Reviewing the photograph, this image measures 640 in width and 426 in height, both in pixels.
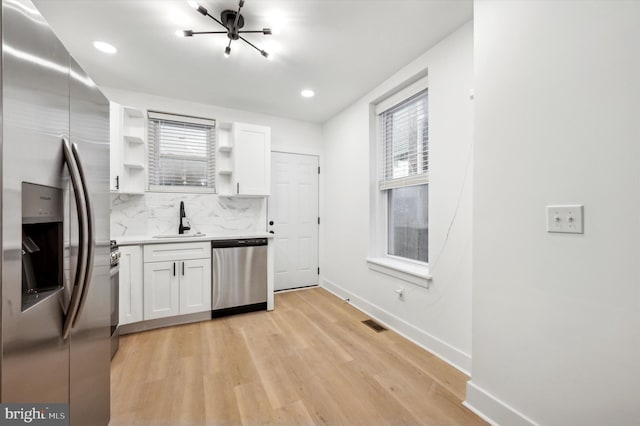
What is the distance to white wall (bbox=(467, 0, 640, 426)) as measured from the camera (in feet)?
3.40

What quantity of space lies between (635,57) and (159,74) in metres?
3.52

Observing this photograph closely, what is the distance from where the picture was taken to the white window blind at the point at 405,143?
257cm

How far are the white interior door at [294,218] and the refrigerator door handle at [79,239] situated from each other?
118 inches

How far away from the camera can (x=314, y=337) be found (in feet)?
8.25

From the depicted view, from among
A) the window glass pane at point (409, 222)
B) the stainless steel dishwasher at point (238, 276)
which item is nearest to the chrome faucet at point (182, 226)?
the stainless steel dishwasher at point (238, 276)

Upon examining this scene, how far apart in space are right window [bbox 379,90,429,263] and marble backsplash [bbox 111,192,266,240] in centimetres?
187

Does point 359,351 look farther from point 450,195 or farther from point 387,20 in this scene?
point 387,20

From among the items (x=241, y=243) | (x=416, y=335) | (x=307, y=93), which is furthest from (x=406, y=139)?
(x=241, y=243)

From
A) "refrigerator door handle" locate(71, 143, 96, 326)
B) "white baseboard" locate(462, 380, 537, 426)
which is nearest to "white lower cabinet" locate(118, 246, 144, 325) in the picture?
"refrigerator door handle" locate(71, 143, 96, 326)

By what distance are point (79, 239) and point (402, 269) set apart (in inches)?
95.5

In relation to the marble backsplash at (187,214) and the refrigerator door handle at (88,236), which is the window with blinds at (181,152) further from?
the refrigerator door handle at (88,236)

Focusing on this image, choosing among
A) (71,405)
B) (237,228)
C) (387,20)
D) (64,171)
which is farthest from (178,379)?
(387,20)

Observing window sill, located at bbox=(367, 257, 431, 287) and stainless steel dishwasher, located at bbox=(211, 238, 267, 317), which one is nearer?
window sill, located at bbox=(367, 257, 431, 287)

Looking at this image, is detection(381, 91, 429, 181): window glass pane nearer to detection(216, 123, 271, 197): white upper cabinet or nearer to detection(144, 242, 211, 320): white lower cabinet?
detection(216, 123, 271, 197): white upper cabinet
